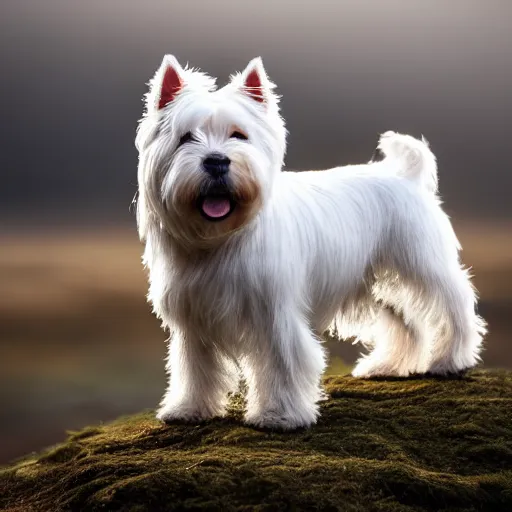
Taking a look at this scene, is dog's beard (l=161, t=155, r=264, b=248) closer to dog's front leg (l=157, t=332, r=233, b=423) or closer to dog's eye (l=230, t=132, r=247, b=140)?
dog's eye (l=230, t=132, r=247, b=140)

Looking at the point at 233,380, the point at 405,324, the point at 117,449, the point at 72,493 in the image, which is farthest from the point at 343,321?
the point at 72,493

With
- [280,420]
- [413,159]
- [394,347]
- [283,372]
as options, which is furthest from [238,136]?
[394,347]

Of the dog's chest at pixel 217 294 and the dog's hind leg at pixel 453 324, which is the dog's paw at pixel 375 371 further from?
the dog's chest at pixel 217 294

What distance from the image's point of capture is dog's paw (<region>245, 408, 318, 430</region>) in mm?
5438

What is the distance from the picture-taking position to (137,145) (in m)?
5.28

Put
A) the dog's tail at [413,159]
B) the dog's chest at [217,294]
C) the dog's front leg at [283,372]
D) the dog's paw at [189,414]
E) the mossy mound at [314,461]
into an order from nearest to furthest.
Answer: the mossy mound at [314,461], the dog's chest at [217,294], the dog's front leg at [283,372], the dog's paw at [189,414], the dog's tail at [413,159]

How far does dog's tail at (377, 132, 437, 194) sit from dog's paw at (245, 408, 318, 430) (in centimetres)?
207

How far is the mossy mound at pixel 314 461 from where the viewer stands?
4477mm

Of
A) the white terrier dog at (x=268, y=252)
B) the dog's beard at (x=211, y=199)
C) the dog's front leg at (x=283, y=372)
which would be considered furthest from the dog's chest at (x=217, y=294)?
the dog's beard at (x=211, y=199)

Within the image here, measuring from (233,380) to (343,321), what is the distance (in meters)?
1.09

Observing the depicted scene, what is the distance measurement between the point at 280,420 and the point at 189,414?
2.29ft

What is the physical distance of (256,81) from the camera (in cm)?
520

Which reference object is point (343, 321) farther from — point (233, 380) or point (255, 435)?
point (255, 435)

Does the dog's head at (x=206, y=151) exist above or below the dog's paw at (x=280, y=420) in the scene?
above
